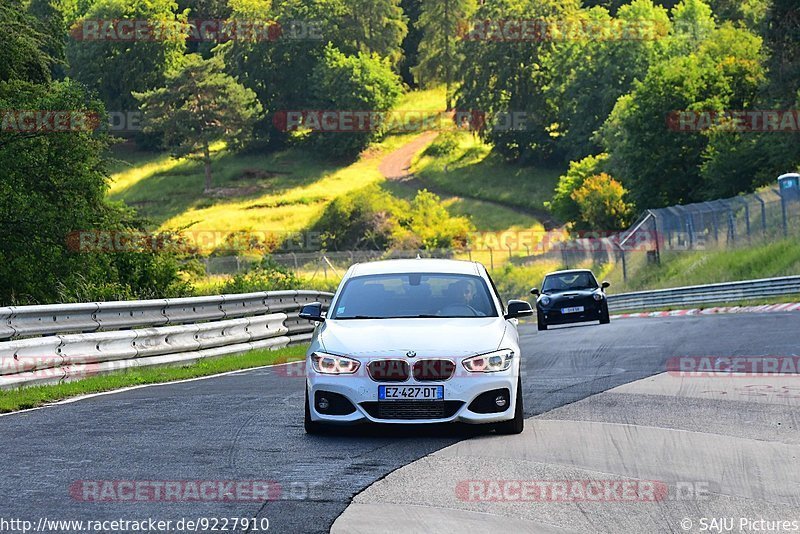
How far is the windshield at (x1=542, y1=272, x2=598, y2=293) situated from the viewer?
101ft

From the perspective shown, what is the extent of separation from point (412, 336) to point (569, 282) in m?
21.3

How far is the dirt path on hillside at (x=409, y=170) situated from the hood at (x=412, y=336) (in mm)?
81035

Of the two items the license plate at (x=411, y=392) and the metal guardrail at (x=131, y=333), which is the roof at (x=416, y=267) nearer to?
the license plate at (x=411, y=392)

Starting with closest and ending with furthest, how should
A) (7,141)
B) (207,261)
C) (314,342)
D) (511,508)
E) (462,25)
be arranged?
(511,508) < (314,342) < (7,141) < (207,261) < (462,25)

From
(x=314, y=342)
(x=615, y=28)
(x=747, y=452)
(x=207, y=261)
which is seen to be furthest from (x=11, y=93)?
(x=615, y=28)

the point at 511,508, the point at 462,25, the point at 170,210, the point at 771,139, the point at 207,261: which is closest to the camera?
the point at 511,508

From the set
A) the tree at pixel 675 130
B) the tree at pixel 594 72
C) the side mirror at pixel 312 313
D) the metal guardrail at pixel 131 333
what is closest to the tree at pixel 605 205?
the tree at pixel 675 130

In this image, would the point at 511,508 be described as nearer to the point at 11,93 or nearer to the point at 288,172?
the point at 11,93

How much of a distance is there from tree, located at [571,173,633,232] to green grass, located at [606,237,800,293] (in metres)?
25.3

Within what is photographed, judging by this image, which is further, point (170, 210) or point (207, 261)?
point (170, 210)

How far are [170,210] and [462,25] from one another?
36684mm

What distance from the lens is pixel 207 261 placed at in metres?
64.1

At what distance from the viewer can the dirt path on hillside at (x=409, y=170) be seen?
9562 cm

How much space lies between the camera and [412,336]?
33.6 feet
